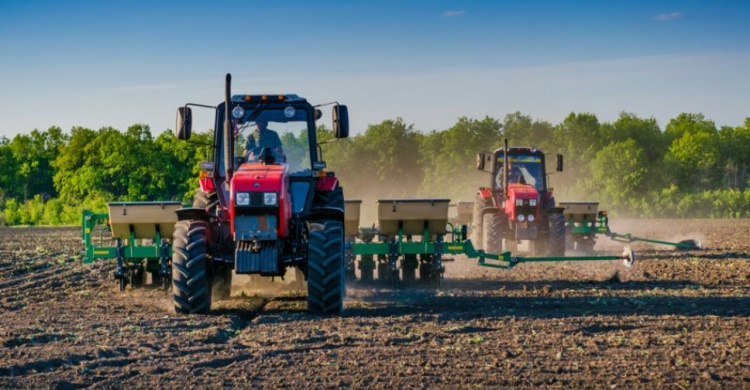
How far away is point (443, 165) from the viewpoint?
72875 millimetres

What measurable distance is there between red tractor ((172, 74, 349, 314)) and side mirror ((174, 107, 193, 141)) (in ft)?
0.05

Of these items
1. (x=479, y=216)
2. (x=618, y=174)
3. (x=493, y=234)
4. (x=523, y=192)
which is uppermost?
(x=618, y=174)

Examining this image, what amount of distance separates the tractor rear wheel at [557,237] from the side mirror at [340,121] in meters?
10.1

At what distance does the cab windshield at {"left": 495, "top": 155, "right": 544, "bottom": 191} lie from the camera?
23.0m

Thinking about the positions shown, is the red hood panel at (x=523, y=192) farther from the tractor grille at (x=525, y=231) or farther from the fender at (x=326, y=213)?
the fender at (x=326, y=213)

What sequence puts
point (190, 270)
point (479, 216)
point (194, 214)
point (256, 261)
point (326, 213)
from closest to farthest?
point (256, 261) → point (190, 270) → point (194, 214) → point (326, 213) → point (479, 216)

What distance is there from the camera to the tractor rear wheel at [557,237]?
70.5 feet

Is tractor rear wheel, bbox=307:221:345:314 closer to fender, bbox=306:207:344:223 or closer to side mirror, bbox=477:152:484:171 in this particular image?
fender, bbox=306:207:344:223

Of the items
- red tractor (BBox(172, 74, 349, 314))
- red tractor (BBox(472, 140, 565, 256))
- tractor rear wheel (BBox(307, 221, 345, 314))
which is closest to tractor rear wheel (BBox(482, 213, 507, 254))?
red tractor (BBox(472, 140, 565, 256))

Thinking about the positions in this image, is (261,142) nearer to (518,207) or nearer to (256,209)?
(256,209)

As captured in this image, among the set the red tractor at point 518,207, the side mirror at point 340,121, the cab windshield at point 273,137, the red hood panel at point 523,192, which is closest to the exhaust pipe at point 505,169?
the red tractor at point 518,207

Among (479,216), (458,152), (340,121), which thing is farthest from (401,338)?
(458,152)

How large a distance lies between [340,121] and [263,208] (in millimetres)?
1539

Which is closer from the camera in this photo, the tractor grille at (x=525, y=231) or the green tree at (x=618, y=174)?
the tractor grille at (x=525, y=231)
